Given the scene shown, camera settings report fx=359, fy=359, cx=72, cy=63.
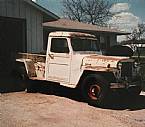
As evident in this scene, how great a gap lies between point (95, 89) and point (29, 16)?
6089 millimetres

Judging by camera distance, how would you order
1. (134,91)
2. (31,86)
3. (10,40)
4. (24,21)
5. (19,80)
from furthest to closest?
(10,40), (24,21), (19,80), (31,86), (134,91)

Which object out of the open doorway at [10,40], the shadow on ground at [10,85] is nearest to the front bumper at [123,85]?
the shadow on ground at [10,85]

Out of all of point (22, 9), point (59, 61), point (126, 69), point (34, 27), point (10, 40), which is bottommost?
point (126, 69)

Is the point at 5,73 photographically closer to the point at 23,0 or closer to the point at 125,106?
the point at 23,0

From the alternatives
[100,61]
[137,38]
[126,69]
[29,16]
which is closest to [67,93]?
[100,61]

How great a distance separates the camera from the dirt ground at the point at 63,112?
28.4 ft

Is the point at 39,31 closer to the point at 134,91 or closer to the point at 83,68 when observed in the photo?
the point at 83,68

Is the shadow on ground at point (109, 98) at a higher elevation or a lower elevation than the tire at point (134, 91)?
lower

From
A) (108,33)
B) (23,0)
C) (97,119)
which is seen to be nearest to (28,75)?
(23,0)

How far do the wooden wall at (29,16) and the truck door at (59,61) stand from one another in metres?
3.18

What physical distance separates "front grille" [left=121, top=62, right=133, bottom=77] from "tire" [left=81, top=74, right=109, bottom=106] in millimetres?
674

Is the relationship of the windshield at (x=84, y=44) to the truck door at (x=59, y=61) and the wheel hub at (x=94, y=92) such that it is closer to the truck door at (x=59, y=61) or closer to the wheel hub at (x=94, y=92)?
the truck door at (x=59, y=61)

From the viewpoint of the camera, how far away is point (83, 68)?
11.3 metres

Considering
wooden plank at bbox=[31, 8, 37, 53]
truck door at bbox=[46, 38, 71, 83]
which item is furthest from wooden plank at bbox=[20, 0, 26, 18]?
truck door at bbox=[46, 38, 71, 83]
